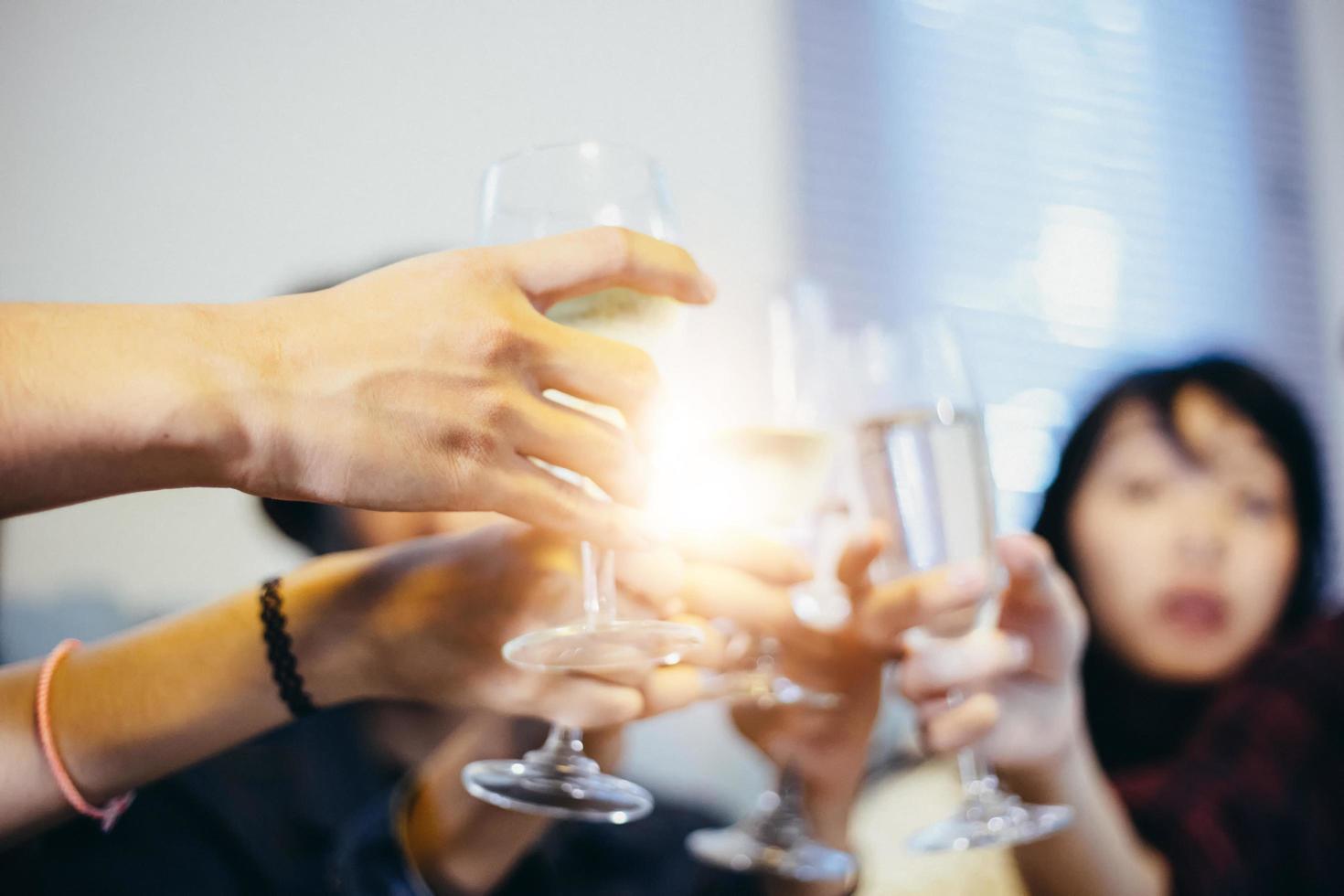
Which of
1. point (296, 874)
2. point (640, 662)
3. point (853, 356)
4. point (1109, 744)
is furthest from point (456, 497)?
point (1109, 744)

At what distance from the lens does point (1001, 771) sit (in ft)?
3.35

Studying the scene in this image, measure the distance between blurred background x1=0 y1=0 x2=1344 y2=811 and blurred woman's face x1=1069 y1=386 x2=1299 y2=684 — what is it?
5.6 inches

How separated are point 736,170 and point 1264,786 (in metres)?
1.19

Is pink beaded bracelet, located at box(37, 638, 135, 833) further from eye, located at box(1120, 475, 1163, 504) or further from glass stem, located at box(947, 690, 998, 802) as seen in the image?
eye, located at box(1120, 475, 1163, 504)

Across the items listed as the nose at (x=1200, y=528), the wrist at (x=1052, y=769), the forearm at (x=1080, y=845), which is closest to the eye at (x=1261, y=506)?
the nose at (x=1200, y=528)

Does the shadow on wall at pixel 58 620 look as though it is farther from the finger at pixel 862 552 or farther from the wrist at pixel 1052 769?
the wrist at pixel 1052 769

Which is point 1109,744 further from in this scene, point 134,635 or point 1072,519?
point 134,635

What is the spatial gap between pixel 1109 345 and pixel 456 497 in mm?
1790

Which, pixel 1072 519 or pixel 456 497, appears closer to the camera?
pixel 456 497

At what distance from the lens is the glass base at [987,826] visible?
0.71m

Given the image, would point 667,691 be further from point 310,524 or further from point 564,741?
point 310,524

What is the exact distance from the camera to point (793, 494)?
78 centimetres

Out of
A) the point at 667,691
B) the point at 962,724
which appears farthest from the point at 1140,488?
the point at 667,691

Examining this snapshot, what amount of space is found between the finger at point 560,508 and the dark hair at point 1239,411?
1.41 metres
